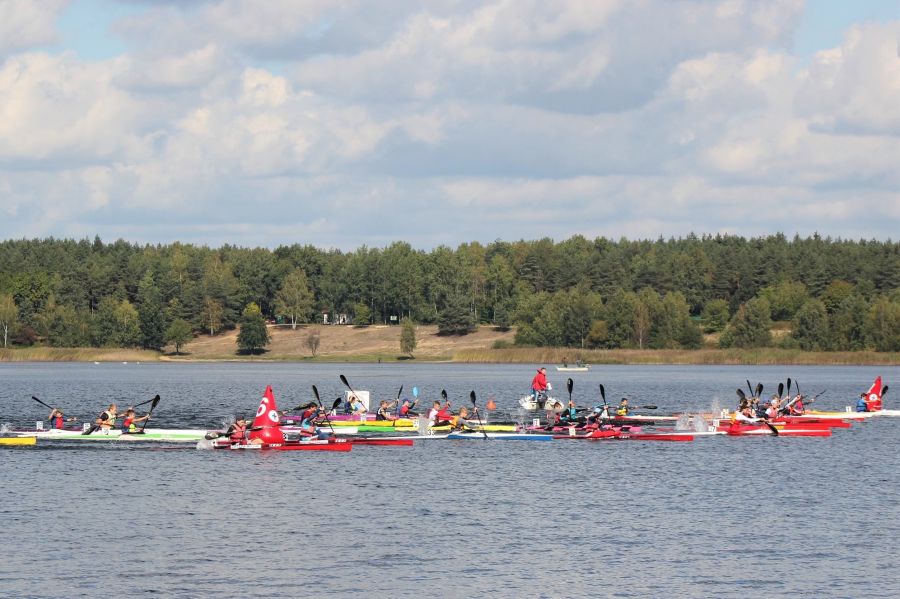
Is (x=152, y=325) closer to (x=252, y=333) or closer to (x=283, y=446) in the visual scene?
(x=252, y=333)

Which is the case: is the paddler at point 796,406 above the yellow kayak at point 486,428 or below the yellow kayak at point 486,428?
above

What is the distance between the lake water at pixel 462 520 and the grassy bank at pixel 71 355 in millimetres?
133355

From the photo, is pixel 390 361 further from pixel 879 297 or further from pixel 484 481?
pixel 484 481

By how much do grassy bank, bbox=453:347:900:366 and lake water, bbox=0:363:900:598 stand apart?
9681 cm

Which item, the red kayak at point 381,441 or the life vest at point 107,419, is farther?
the red kayak at point 381,441

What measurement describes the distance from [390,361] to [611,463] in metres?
141

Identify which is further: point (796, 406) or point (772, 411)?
point (796, 406)

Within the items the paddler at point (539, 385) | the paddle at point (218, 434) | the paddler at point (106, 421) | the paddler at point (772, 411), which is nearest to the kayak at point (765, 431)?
the paddler at point (772, 411)

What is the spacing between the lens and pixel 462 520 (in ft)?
120

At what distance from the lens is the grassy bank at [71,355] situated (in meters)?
183

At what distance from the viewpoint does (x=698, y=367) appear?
184 m

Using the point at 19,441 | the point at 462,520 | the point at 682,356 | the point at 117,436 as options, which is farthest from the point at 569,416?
the point at 682,356

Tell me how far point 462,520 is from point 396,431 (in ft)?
76.9

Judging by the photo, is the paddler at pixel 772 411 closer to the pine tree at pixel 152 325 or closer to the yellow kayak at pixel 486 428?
the yellow kayak at pixel 486 428
